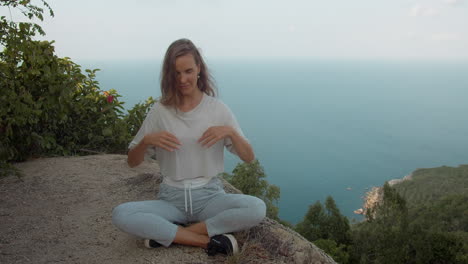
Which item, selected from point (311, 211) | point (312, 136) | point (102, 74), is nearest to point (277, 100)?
point (312, 136)

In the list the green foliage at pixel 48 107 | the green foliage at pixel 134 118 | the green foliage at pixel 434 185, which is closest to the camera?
the green foliage at pixel 48 107

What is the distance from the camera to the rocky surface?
8.77 ft

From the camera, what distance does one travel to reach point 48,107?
4746 millimetres

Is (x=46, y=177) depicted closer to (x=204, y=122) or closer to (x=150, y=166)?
(x=150, y=166)

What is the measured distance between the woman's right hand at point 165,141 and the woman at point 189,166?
0.14 feet

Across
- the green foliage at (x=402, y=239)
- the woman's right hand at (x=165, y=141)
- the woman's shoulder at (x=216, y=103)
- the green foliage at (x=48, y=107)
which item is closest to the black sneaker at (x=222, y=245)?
the woman's right hand at (x=165, y=141)

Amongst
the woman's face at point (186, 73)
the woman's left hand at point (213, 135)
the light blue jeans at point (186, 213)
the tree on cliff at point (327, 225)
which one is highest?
the woman's face at point (186, 73)

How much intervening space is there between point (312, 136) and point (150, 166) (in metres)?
124

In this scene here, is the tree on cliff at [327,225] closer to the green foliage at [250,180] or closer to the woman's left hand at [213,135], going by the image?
the green foliage at [250,180]

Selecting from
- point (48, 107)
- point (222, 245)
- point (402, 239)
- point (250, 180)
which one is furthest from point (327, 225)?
point (222, 245)

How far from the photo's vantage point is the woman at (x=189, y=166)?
8.38ft

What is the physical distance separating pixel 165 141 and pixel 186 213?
0.60 m

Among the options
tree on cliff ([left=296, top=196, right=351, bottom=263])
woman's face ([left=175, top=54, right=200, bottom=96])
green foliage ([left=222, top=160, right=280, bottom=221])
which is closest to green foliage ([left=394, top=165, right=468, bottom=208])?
tree on cliff ([left=296, top=196, right=351, bottom=263])

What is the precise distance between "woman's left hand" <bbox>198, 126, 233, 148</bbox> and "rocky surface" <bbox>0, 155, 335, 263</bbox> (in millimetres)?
716
